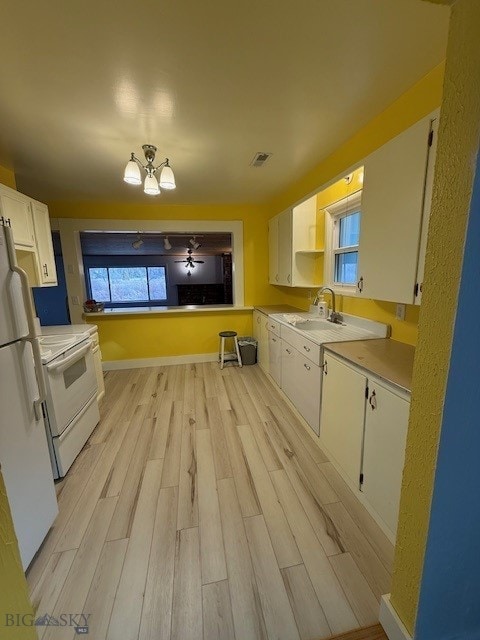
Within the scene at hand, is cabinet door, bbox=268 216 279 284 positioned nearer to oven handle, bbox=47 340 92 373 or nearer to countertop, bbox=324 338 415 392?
countertop, bbox=324 338 415 392

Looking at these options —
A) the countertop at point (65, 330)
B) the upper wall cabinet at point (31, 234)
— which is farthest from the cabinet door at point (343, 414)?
the upper wall cabinet at point (31, 234)

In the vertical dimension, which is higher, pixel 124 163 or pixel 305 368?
pixel 124 163

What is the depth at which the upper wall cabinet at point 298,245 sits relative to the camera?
2941 mm

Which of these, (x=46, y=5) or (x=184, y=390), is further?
(x=184, y=390)

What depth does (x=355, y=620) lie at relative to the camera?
1.04 metres

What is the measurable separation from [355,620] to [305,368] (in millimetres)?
1439

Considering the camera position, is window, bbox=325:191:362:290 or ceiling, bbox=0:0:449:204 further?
window, bbox=325:191:362:290

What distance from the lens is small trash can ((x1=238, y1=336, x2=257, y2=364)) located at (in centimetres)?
394

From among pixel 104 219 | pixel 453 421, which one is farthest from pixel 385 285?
pixel 104 219

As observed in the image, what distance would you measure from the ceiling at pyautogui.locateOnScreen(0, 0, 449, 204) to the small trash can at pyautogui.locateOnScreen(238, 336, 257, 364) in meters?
2.49

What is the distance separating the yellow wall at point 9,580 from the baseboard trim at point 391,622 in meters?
1.22

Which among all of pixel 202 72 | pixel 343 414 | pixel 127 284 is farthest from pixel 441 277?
pixel 127 284

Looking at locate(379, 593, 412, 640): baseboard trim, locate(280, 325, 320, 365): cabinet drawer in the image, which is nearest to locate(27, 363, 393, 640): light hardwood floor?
locate(379, 593, 412, 640): baseboard trim

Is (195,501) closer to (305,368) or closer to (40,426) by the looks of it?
(40,426)
